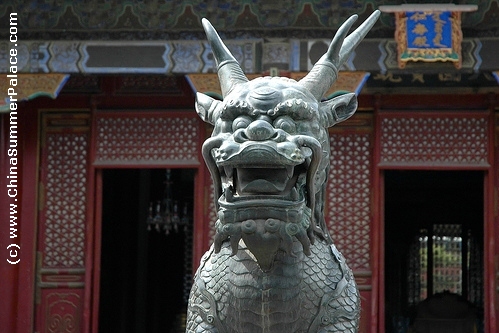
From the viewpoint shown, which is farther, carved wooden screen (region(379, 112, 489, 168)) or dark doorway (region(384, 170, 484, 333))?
dark doorway (region(384, 170, 484, 333))

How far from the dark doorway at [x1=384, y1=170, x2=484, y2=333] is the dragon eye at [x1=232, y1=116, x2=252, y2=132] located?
1010 centimetres

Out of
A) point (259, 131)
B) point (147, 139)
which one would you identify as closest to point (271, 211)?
point (259, 131)

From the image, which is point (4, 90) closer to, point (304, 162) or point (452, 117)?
point (452, 117)

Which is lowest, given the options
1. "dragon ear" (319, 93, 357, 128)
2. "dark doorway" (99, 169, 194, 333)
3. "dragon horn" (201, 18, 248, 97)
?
"dark doorway" (99, 169, 194, 333)

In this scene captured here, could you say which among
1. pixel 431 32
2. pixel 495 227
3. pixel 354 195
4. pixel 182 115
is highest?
pixel 431 32

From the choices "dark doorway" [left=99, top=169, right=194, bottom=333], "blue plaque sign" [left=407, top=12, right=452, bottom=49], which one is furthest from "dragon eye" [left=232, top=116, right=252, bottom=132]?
"dark doorway" [left=99, top=169, right=194, bottom=333]

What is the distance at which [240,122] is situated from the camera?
3.53m

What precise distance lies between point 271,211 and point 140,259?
947 cm

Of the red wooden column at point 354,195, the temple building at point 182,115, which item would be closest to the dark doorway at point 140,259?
the temple building at point 182,115

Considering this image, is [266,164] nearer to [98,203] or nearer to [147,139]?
[147,139]

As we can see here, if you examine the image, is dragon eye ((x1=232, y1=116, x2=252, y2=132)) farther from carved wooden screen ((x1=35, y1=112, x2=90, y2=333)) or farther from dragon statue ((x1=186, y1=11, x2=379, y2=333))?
carved wooden screen ((x1=35, y1=112, x2=90, y2=333))

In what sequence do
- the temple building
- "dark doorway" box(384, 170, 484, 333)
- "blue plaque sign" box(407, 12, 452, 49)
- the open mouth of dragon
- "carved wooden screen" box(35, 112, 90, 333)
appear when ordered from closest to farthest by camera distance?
the open mouth of dragon, "blue plaque sign" box(407, 12, 452, 49), the temple building, "carved wooden screen" box(35, 112, 90, 333), "dark doorway" box(384, 170, 484, 333)

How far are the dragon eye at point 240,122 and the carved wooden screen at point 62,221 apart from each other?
674 cm

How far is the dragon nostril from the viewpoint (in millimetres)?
3404
